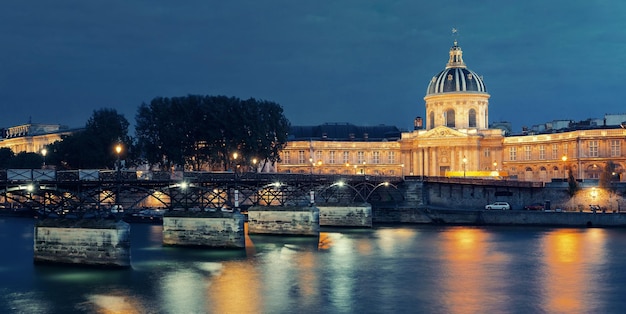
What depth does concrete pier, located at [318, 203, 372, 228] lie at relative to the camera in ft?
312

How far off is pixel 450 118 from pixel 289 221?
90.8 meters

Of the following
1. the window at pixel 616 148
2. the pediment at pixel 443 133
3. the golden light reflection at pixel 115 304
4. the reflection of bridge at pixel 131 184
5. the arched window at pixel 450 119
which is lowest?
the golden light reflection at pixel 115 304

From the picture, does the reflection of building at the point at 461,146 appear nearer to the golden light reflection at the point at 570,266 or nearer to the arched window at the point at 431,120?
the arched window at the point at 431,120

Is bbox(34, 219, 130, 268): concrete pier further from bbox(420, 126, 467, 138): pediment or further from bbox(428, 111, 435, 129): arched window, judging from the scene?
bbox(428, 111, 435, 129): arched window

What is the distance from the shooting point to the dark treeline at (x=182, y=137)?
115550mm

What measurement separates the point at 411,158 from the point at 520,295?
119418mm

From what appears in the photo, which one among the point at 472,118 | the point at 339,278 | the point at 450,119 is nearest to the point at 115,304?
the point at 339,278

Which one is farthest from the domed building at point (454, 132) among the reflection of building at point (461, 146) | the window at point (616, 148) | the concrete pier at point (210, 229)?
the concrete pier at point (210, 229)

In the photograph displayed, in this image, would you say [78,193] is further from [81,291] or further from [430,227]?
[430,227]

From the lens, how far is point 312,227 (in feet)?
266

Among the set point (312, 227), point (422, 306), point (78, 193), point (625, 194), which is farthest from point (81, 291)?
point (625, 194)

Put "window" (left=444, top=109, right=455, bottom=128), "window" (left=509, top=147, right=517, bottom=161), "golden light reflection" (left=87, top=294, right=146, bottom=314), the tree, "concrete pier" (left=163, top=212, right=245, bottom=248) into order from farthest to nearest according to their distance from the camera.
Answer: "window" (left=444, top=109, right=455, bottom=128), "window" (left=509, top=147, right=517, bottom=161), the tree, "concrete pier" (left=163, top=212, right=245, bottom=248), "golden light reflection" (left=87, top=294, right=146, bottom=314)

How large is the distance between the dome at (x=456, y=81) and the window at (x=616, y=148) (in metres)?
35.9

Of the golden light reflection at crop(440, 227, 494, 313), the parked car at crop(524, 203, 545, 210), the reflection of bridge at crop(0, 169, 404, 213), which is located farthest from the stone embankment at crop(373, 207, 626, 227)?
the golden light reflection at crop(440, 227, 494, 313)
